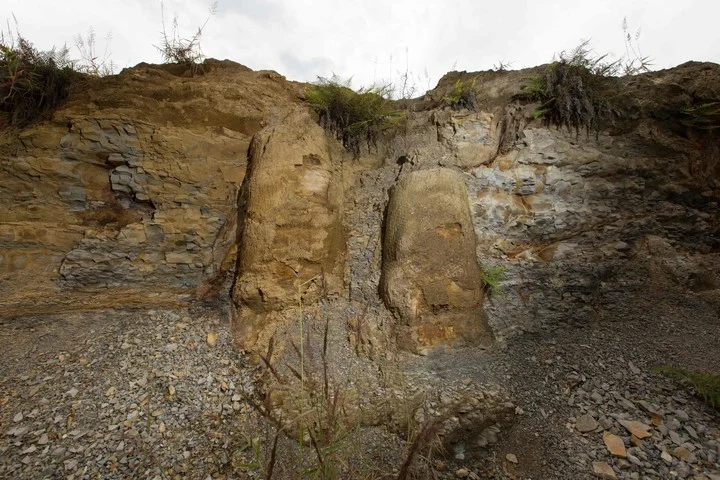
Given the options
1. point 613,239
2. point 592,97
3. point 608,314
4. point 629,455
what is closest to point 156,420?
point 629,455

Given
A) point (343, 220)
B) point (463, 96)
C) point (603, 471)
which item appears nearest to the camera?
point (603, 471)

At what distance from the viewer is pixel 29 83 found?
372 cm

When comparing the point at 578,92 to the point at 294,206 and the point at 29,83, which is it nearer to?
the point at 294,206

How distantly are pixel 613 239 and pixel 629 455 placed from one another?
2.26 metres

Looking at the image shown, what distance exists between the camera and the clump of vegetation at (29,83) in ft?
12.2

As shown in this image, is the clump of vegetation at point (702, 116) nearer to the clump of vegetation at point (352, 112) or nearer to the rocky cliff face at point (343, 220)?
the rocky cliff face at point (343, 220)

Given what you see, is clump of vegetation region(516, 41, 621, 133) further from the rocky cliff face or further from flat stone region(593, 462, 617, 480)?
flat stone region(593, 462, 617, 480)

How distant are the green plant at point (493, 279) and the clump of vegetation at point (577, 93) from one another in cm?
213

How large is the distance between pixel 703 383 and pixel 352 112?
4750 mm

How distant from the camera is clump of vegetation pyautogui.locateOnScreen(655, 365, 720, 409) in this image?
273cm

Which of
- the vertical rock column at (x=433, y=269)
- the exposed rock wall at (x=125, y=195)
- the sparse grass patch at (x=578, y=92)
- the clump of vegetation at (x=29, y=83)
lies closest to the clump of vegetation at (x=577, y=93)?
the sparse grass patch at (x=578, y=92)

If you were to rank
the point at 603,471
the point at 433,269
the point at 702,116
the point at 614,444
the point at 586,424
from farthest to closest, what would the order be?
1. the point at 702,116
2. the point at 433,269
3. the point at 586,424
4. the point at 614,444
5. the point at 603,471

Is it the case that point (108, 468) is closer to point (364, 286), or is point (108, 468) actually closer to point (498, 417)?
point (364, 286)

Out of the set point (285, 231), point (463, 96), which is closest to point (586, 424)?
point (285, 231)
